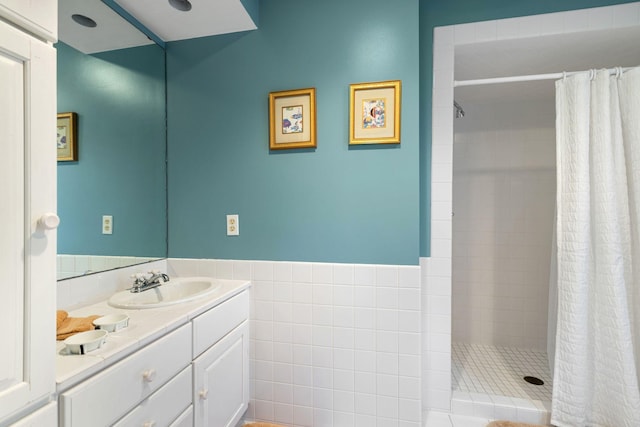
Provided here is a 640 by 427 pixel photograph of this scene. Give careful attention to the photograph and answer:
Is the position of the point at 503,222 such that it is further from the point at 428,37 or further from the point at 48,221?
the point at 48,221

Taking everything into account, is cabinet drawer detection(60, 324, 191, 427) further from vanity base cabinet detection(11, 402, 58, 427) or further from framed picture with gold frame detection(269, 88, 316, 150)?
framed picture with gold frame detection(269, 88, 316, 150)

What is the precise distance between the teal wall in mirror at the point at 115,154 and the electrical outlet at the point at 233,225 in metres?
0.44

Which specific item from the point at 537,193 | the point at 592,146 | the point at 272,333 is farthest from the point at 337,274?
the point at 537,193

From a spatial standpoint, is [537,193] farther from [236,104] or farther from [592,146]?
[236,104]

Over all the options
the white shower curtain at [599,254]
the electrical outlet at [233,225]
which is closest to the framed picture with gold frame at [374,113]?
the electrical outlet at [233,225]

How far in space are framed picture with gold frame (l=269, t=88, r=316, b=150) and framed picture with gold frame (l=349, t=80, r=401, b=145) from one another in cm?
23

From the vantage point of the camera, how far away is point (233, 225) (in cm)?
179

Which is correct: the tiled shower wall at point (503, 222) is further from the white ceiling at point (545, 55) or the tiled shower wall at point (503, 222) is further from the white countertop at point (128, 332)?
the white countertop at point (128, 332)

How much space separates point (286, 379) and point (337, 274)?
695 mm

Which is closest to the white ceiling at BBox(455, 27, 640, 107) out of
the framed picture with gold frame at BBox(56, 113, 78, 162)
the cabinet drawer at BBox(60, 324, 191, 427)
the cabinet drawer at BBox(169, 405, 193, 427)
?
the framed picture with gold frame at BBox(56, 113, 78, 162)

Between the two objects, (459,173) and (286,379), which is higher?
(459,173)

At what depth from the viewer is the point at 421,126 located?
186 cm

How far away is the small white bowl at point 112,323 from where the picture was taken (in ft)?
3.36

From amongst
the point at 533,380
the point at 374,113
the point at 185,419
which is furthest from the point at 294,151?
the point at 533,380
